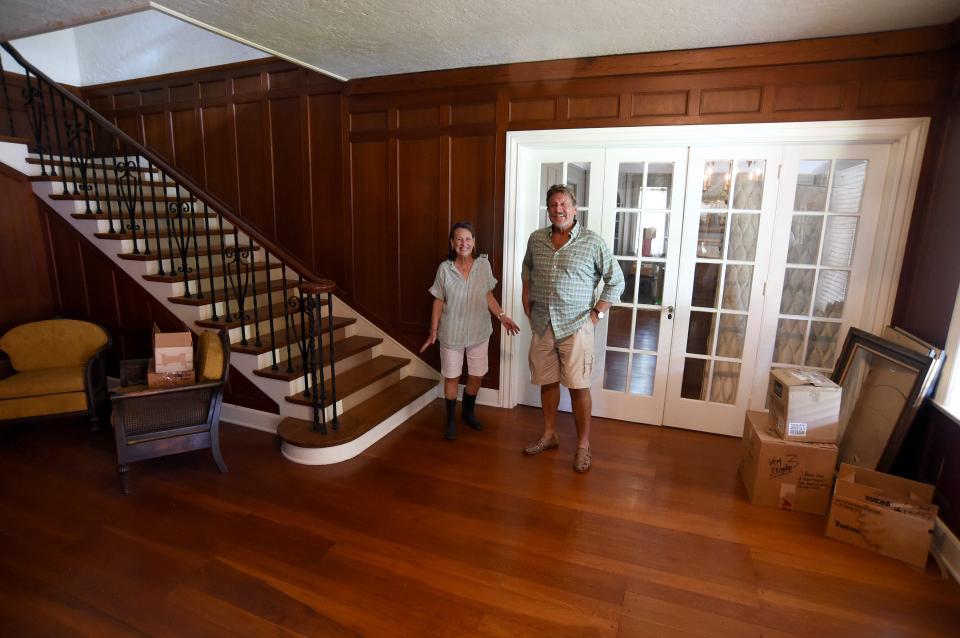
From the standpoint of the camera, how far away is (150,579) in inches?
86.5

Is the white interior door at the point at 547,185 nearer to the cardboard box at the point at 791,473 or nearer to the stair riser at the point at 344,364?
the stair riser at the point at 344,364

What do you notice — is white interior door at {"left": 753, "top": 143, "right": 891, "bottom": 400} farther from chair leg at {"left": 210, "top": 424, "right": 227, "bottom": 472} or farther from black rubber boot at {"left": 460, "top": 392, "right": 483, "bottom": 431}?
chair leg at {"left": 210, "top": 424, "right": 227, "bottom": 472}

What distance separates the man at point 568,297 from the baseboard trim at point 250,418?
198 centimetres

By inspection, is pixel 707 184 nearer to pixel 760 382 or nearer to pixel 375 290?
pixel 760 382

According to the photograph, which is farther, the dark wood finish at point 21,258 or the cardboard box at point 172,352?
the dark wood finish at point 21,258

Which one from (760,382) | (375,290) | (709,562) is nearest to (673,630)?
(709,562)

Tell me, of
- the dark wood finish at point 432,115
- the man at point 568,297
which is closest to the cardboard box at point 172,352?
the dark wood finish at point 432,115

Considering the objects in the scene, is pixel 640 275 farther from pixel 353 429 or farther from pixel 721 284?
pixel 353 429

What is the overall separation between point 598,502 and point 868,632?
48.9 inches

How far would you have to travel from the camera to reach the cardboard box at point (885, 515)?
2346 millimetres

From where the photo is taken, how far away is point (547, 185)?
390 cm

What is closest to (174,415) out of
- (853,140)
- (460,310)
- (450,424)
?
(450,424)

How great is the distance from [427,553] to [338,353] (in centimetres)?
200

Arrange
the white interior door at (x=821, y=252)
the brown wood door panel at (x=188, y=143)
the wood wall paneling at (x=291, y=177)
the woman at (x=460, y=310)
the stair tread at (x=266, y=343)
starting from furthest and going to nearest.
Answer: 1. the brown wood door panel at (x=188, y=143)
2. the wood wall paneling at (x=291, y=177)
3. the stair tread at (x=266, y=343)
4. the woman at (x=460, y=310)
5. the white interior door at (x=821, y=252)
